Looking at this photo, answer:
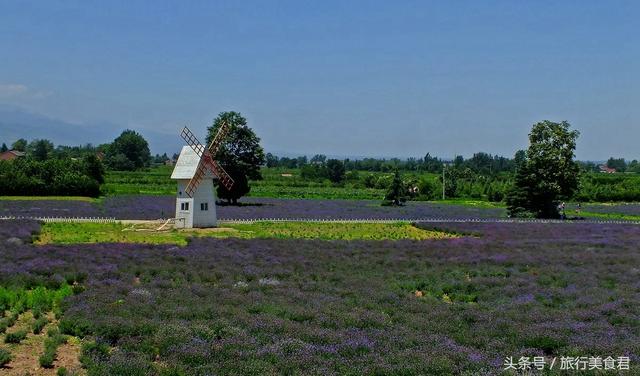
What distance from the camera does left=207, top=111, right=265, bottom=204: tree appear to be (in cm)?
8094

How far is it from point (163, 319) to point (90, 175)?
8240 cm

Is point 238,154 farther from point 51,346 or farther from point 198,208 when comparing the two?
point 51,346

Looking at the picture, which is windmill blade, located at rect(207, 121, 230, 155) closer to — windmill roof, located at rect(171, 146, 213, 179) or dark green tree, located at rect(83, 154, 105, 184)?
windmill roof, located at rect(171, 146, 213, 179)

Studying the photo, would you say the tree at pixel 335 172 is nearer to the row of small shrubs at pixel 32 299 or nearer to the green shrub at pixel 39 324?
the row of small shrubs at pixel 32 299

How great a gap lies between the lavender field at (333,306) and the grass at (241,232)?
216 inches

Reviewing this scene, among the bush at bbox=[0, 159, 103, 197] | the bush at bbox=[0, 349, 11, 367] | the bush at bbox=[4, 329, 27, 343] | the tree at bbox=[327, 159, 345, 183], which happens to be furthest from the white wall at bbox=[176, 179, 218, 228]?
the tree at bbox=[327, 159, 345, 183]

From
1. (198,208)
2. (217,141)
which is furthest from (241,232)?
(217,141)

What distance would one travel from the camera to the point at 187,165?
51.9 m

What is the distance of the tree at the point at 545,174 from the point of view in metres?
68.7

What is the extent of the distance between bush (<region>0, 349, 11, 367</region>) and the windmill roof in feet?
120

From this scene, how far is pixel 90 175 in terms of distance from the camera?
9438 centimetres

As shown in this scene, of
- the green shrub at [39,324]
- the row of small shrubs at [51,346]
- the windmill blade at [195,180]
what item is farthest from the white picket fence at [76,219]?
the row of small shrubs at [51,346]

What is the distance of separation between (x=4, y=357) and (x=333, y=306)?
9937 mm

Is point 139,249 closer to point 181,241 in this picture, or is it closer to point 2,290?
point 181,241
